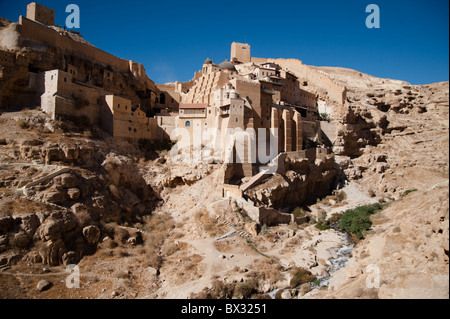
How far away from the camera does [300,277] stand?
17.1 metres

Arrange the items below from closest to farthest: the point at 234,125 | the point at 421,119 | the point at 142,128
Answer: the point at 234,125 → the point at 142,128 → the point at 421,119

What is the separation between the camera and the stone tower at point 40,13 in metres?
28.2

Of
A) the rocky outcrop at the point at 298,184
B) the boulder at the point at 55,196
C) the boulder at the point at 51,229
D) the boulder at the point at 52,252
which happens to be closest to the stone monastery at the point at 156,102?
the rocky outcrop at the point at 298,184

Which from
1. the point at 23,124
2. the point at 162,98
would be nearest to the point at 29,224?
the point at 23,124

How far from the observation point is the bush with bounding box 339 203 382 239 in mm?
23047

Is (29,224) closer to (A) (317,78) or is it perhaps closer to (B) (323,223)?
(B) (323,223)

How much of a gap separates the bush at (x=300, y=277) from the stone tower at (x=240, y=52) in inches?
1391

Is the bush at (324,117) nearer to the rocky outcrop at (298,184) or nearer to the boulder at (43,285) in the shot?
the rocky outcrop at (298,184)

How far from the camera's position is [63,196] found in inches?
744

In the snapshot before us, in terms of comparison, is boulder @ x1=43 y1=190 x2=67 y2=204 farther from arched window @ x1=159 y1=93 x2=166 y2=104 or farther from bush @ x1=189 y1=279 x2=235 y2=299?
arched window @ x1=159 y1=93 x2=166 y2=104

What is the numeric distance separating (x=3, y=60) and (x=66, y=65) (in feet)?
15.5

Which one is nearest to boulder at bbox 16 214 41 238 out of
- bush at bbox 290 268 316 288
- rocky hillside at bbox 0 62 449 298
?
rocky hillside at bbox 0 62 449 298
